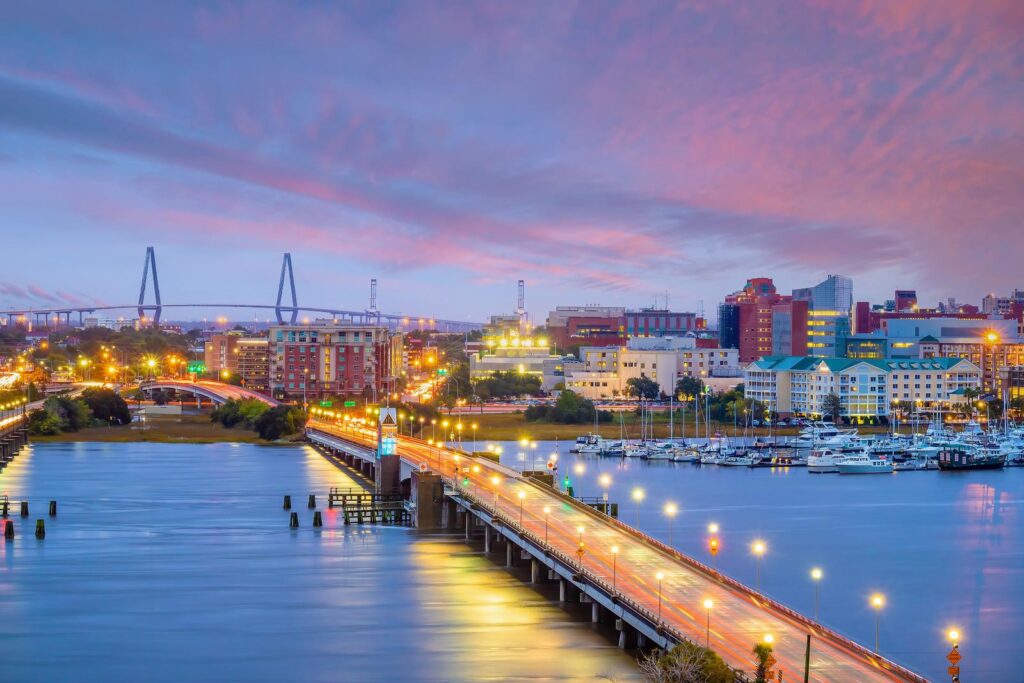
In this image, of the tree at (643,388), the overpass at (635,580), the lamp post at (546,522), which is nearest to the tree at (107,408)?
the tree at (643,388)

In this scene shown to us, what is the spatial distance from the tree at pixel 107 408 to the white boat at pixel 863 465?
29753 millimetres

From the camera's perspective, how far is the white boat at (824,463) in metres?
41.6

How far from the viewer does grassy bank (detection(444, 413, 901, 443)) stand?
2104 inches

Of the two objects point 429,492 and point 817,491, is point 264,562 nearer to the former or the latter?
point 429,492

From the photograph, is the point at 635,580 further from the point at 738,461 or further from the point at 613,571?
the point at 738,461

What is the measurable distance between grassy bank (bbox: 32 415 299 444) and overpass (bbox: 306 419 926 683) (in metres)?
23.9

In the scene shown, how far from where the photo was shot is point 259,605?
774 inches

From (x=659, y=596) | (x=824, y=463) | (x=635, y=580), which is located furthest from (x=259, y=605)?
(x=824, y=463)

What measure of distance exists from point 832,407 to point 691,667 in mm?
47496

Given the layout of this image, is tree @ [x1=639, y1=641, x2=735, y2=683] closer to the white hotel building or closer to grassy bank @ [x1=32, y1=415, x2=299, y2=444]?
grassy bank @ [x1=32, y1=415, x2=299, y2=444]

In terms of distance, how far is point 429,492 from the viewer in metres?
27.3

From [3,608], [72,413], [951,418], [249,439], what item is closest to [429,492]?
[3,608]

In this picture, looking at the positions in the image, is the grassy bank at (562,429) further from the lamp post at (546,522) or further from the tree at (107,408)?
the lamp post at (546,522)

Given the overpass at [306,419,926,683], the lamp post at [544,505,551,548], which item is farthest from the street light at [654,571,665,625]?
the lamp post at [544,505,551,548]
